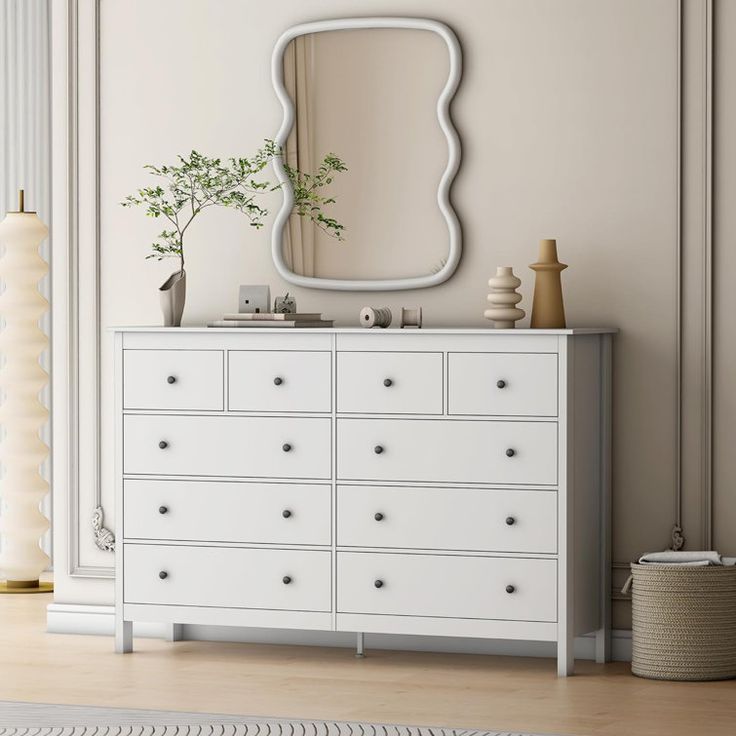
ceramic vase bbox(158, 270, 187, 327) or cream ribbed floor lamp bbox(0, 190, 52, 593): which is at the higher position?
ceramic vase bbox(158, 270, 187, 327)

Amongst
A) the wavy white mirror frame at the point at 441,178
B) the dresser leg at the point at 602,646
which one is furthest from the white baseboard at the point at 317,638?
the wavy white mirror frame at the point at 441,178

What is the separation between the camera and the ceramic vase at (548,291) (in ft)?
14.2

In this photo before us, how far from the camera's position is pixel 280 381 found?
14.3 ft

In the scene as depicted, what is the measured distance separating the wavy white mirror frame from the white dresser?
437mm

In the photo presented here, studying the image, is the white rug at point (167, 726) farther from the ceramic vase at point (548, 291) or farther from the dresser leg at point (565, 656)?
the ceramic vase at point (548, 291)

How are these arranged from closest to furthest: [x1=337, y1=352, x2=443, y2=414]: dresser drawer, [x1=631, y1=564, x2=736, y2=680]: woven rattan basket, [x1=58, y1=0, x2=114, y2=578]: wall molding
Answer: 1. [x1=631, y1=564, x2=736, y2=680]: woven rattan basket
2. [x1=337, y1=352, x2=443, y2=414]: dresser drawer
3. [x1=58, y1=0, x2=114, y2=578]: wall molding

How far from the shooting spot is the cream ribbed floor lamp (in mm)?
5590

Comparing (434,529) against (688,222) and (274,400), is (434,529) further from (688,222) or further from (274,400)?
(688,222)

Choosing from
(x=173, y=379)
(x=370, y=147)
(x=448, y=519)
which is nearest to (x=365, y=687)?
(x=448, y=519)

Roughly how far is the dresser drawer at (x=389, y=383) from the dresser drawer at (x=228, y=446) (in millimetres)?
128

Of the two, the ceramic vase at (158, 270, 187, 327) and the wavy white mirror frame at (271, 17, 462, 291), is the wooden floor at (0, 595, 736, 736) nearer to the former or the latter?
the ceramic vase at (158, 270, 187, 327)

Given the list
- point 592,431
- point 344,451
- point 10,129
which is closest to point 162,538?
point 344,451

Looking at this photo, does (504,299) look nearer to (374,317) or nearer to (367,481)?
(374,317)

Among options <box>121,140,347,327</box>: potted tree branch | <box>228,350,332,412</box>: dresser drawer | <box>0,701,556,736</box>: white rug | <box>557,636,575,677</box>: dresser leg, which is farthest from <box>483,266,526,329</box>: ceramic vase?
<box>0,701,556,736</box>: white rug
